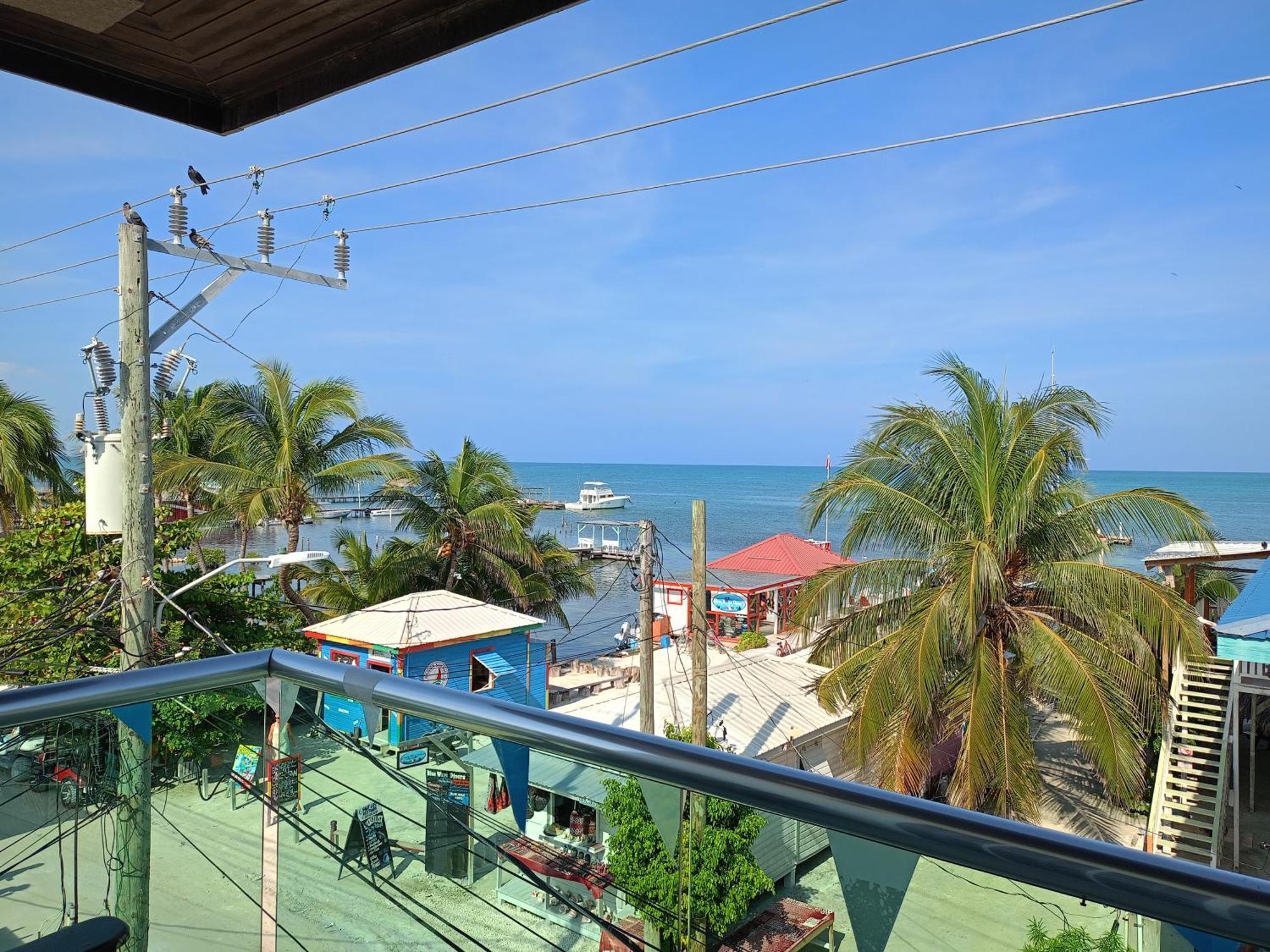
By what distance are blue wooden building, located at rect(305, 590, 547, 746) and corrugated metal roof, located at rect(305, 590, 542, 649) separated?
0.01 metres

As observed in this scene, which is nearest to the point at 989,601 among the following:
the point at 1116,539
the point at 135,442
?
the point at 1116,539

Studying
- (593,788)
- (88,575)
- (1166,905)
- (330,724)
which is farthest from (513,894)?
(88,575)

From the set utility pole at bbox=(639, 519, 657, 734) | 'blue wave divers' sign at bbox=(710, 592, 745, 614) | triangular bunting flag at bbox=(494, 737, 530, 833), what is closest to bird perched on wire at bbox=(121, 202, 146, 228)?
utility pole at bbox=(639, 519, 657, 734)

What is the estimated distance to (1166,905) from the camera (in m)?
0.80

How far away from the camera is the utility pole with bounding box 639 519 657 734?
10.5 meters

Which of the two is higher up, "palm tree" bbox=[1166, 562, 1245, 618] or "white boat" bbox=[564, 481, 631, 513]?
"palm tree" bbox=[1166, 562, 1245, 618]

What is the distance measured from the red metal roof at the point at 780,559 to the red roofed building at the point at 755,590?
0.05 feet

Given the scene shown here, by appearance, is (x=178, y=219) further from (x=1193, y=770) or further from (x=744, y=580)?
(x=744, y=580)

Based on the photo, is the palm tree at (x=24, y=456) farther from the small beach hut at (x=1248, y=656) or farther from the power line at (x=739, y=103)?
the small beach hut at (x=1248, y=656)

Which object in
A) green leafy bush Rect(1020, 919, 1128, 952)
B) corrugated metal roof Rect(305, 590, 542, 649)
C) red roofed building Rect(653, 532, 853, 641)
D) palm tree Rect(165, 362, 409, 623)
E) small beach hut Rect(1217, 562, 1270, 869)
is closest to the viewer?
green leafy bush Rect(1020, 919, 1128, 952)

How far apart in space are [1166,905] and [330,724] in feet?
4.78

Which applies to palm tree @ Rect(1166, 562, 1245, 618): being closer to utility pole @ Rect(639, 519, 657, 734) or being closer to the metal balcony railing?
utility pole @ Rect(639, 519, 657, 734)

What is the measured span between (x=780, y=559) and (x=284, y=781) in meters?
21.3

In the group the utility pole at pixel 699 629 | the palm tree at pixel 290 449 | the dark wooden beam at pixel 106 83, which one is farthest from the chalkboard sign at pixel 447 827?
the palm tree at pixel 290 449
